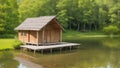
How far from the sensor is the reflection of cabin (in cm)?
3396

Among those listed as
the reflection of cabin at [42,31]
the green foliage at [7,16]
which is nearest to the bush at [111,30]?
the green foliage at [7,16]

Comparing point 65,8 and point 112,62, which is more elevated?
point 65,8

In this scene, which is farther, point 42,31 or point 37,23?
point 37,23

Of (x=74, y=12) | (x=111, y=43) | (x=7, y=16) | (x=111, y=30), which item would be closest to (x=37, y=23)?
(x=111, y=43)

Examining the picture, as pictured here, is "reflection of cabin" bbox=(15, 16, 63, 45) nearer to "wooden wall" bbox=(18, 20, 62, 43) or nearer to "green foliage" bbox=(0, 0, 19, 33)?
"wooden wall" bbox=(18, 20, 62, 43)

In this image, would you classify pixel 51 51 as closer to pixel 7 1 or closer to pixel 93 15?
pixel 7 1

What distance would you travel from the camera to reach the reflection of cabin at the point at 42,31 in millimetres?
33963

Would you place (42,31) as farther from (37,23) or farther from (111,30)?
(111,30)

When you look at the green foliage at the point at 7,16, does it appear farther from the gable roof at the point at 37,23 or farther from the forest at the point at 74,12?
the gable roof at the point at 37,23

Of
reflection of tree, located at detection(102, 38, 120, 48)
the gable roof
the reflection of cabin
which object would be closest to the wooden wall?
the reflection of cabin

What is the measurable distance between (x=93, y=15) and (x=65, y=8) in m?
10.2

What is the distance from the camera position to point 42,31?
34250mm

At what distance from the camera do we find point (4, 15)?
49500mm

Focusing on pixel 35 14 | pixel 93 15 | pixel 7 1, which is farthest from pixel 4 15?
pixel 93 15
